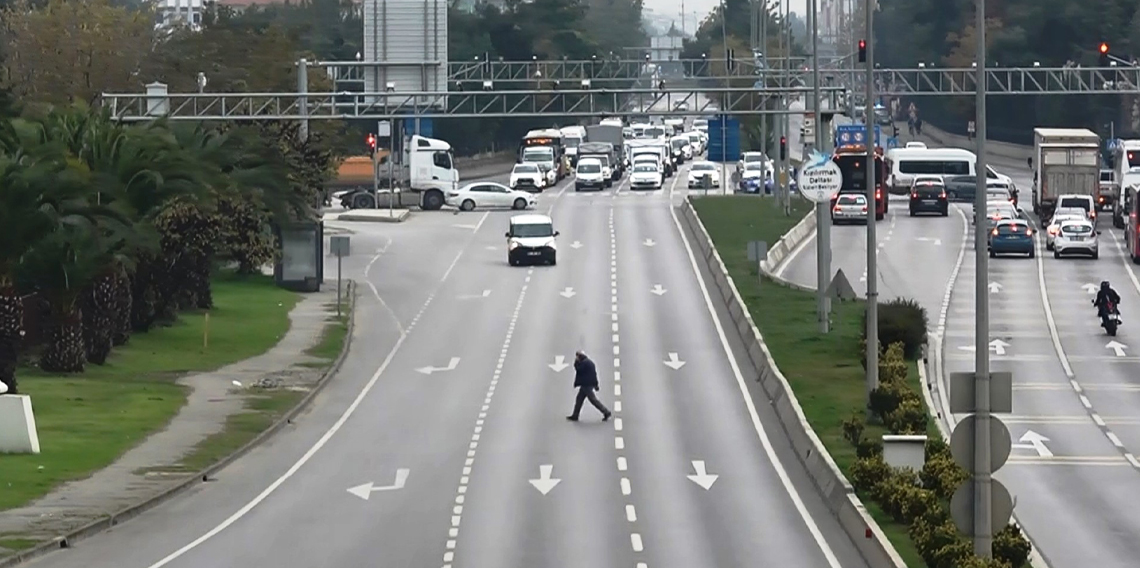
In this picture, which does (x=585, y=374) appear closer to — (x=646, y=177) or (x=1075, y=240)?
(x=1075, y=240)

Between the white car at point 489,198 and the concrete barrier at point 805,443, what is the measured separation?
77.4 ft

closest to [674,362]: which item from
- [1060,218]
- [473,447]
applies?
[473,447]

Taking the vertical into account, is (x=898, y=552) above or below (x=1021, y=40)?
below

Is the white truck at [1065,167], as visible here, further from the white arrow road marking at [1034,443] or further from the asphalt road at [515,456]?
the white arrow road marking at [1034,443]

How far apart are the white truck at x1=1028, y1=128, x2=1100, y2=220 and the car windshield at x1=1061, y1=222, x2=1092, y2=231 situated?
12.6 metres

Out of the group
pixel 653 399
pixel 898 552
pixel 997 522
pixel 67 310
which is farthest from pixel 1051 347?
pixel 997 522

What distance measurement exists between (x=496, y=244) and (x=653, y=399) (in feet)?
111

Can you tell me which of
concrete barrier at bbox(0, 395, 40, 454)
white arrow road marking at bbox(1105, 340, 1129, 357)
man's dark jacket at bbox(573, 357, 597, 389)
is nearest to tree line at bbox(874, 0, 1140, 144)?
white arrow road marking at bbox(1105, 340, 1129, 357)

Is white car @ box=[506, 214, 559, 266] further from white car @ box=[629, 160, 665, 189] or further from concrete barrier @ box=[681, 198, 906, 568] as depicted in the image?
white car @ box=[629, 160, 665, 189]

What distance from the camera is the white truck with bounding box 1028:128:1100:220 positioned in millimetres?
86750

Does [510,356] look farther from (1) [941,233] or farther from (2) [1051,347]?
(1) [941,233]

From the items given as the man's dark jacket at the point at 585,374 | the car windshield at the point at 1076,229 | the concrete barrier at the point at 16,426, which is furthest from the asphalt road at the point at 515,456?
the car windshield at the point at 1076,229

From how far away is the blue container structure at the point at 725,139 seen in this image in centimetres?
12025

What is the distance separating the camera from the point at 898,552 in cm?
2597
